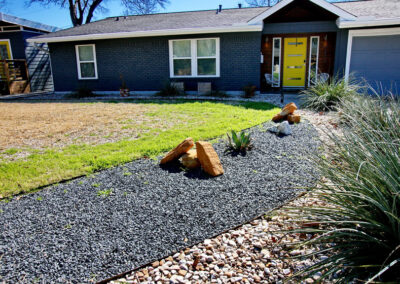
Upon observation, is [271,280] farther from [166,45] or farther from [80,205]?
[166,45]

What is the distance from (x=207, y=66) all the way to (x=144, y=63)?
8.76 feet

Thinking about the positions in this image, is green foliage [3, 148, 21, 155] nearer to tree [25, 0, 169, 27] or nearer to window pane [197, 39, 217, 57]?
window pane [197, 39, 217, 57]

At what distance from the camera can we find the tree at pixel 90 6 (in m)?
24.3

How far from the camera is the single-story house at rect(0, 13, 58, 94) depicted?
50.4ft

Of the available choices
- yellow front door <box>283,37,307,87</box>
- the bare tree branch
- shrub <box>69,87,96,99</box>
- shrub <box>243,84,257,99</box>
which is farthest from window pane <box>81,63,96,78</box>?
the bare tree branch

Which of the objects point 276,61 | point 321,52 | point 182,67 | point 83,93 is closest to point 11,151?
point 83,93

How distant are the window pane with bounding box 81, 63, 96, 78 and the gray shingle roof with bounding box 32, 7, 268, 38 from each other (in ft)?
4.41

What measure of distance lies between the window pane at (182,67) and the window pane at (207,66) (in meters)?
0.37

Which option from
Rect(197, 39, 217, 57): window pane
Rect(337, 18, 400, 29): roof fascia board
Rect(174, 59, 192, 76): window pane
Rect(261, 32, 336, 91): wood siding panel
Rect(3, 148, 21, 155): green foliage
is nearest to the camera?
Rect(3, 148, 21, 155): green foliage

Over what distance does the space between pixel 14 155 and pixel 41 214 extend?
96.7 inches

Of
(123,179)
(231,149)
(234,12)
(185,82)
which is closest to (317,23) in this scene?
(234,12)

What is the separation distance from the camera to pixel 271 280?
2.10 metres

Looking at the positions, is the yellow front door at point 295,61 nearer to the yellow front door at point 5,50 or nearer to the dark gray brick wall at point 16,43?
the dark gray brick wall at point 16,43

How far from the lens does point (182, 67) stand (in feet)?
41.0
